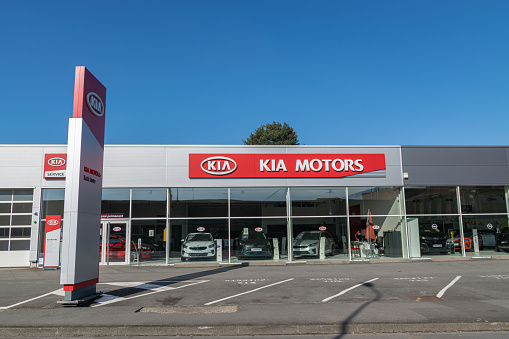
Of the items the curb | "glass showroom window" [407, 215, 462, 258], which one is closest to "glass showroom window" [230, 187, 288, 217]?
"glass showroom window" [407, 215, 462, 258]

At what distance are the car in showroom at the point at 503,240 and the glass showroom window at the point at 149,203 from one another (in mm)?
16274

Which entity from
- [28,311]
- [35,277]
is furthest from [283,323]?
[35,277]

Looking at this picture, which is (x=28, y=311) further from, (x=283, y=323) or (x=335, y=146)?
(x=335, y=146)

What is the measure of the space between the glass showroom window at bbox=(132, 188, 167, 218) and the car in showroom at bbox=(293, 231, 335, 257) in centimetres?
637

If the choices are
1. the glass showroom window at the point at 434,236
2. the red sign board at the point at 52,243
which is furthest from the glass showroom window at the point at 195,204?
the glass showroom window at the point at 434,236

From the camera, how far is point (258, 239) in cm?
1955

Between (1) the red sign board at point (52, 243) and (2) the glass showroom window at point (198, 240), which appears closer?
(1) the red sign board at point (52, 243)

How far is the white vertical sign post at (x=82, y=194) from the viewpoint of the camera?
→ 29.3 ft

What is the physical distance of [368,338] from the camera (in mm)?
6625

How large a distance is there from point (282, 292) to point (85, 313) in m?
4.82

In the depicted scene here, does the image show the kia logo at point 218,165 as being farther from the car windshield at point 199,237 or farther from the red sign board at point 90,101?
the red sign board at point 90,101

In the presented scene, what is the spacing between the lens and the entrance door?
19.0m

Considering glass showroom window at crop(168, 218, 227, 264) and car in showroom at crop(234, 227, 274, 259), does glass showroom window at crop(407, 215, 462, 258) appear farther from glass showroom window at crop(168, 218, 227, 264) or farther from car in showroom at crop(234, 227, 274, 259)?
glass showroom window at crop(168, 218, 227, 264)

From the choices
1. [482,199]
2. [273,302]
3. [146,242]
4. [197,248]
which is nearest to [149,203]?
[146,242]
